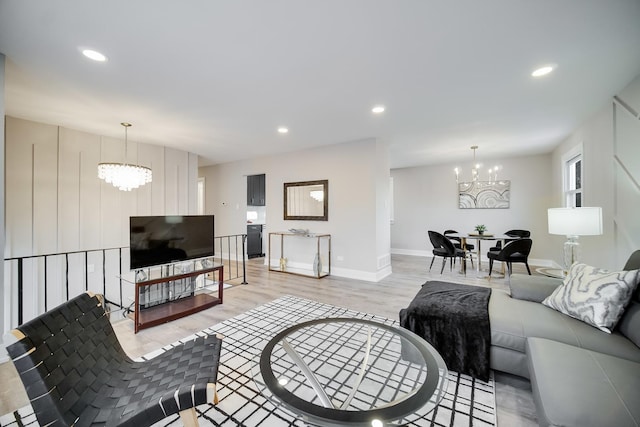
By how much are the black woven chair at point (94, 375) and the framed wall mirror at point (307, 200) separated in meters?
3.74

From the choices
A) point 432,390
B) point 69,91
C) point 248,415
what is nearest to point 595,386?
point 432,390

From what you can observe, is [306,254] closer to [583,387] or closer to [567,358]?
[567,358]

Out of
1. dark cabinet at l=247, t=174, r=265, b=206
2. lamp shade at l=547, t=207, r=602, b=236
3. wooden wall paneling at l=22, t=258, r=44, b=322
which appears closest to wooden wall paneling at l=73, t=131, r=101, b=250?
wooden wall paneling at l=22, t=258, r=44, b=322

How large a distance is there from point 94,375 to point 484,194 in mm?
7461

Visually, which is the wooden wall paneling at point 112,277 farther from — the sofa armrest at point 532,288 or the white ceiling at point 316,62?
the sofa armrest at point 532,288

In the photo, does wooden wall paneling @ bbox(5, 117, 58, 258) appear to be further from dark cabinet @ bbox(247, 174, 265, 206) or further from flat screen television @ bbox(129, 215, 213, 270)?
dark cabinet @ bbox(247, 174, 265, 206)

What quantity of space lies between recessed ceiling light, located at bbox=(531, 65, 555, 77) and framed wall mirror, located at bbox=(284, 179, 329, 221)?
3332 mm

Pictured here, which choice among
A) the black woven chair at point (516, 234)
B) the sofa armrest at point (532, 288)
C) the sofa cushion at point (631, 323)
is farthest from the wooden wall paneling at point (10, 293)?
the black woven chair at point (516, 234)

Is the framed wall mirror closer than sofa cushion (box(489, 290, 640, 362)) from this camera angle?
No

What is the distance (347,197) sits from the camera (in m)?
4.88

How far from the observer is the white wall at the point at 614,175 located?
2.62 metres

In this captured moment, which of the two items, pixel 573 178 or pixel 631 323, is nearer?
pixel 631 323

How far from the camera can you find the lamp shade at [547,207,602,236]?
253 centimetres

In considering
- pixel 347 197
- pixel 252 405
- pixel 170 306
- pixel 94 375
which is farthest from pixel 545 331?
pixel 170 306
